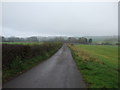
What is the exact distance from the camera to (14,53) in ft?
35.7

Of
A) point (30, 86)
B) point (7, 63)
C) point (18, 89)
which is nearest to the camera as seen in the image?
point (18, 89)

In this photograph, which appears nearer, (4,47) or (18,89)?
(18,89)

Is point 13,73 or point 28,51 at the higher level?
point 28,51

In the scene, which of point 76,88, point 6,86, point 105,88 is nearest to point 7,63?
point 6,86

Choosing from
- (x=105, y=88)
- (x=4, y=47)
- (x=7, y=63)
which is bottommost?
(x=105, y=88)

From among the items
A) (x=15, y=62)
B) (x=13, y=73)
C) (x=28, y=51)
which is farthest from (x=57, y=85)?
(x=28, y=51)

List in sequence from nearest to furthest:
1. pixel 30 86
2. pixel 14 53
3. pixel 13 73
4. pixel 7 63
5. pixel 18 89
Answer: pixel 18 89, pixel 30 86, pixel 13 73, pixel 7 63, pixel 14 53

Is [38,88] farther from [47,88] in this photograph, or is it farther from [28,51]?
[28,51]

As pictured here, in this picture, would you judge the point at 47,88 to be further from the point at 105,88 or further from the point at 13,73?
the point at 13,73

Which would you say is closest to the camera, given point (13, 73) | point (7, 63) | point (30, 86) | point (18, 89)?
point (18, 89)

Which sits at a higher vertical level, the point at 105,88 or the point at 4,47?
the point at 4,47

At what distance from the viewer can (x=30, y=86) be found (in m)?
6.80

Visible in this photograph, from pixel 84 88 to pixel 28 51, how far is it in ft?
30.5

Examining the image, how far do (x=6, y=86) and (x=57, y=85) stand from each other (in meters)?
2.43
